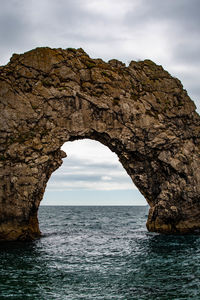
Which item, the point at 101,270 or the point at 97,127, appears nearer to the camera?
the point at 101,270

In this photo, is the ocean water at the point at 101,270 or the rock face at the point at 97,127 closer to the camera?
the ocean water at the point at 101,270

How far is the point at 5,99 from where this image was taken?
30328 millimetres

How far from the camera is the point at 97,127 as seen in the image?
110 feet

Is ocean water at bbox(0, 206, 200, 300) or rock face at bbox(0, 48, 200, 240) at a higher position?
rock face at bbox(0, 48, 200, 240)

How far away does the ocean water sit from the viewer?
14836 mm

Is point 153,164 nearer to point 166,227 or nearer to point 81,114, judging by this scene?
point 166,227

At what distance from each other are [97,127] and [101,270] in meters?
17.6

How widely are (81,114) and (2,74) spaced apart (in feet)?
30.1

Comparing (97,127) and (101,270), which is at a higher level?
(97,127)

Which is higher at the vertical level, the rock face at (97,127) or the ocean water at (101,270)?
the rock face at (97,127)

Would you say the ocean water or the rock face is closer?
the ocean water

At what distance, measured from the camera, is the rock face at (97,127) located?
1170 inches

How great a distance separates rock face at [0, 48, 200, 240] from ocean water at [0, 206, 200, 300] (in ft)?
15.4

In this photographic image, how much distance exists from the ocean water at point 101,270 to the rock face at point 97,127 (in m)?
4.70
